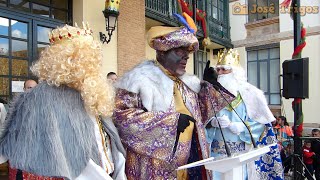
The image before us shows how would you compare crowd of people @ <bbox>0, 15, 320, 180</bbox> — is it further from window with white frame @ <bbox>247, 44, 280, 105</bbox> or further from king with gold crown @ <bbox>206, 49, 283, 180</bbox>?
window with white frame @ <bbox>247, 44, 280, 105</bbox>

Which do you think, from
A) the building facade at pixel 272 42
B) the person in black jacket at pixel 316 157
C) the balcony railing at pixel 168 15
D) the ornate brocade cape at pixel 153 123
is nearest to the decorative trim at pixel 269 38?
the building facade at pixel 272 42

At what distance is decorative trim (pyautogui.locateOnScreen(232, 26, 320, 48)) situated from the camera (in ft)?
44.3

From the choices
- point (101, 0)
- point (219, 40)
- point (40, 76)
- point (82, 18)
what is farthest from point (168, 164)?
point (219, 40)

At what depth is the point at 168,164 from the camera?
2508 mm

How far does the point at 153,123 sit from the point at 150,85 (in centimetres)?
34

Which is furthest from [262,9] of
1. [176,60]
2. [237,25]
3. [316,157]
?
[176,60]

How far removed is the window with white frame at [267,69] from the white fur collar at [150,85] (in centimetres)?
1317

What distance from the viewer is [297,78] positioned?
5363 millimetres

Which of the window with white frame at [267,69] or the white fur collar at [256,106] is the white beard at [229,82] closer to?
the white fur collar at [256,106]

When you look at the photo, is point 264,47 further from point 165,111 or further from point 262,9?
point 165,111

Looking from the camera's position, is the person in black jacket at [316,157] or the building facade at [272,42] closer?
the person in black jacket at [316,157]

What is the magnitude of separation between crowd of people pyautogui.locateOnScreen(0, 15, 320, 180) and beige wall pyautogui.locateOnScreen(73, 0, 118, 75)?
3.68m

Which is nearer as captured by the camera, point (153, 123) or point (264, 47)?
point (153, 123)

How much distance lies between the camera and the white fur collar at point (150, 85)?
100 inches
